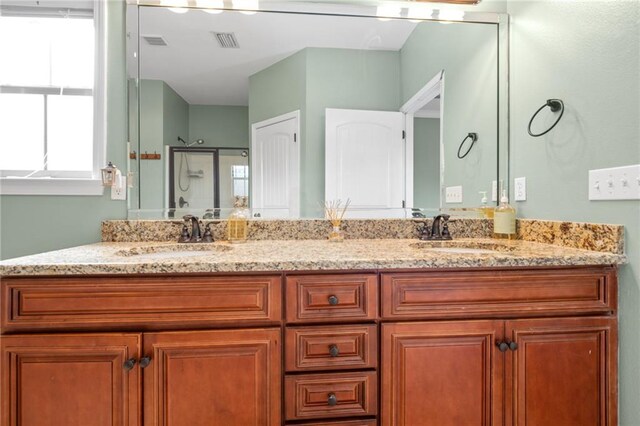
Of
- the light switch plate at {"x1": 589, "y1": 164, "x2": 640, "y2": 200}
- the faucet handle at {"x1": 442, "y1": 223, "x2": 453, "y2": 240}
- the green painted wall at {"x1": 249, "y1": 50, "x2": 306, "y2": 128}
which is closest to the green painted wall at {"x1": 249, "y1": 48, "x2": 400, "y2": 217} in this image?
the green painted wall at {"x1": 249, "y1": 50, "x2": 306, "y2": 128}

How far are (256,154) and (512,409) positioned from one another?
1.48 m

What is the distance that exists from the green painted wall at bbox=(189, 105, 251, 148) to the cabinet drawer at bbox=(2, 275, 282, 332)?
0.89 m

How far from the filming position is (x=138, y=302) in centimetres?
105

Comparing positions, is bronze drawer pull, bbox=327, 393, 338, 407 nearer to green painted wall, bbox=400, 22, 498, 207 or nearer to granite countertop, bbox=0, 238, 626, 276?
granite countertop, bbox=0, 238, 626, 276

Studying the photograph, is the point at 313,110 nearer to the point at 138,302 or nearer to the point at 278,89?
the point at 278,89

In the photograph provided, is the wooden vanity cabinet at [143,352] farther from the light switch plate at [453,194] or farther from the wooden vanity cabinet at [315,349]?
the light switch plate at [453,194]

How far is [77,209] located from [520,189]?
6.89ft

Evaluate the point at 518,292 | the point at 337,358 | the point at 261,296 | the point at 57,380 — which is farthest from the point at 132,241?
the point at 518,292

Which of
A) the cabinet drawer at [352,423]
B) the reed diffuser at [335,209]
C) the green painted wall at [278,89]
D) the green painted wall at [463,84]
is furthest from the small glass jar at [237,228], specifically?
the green painted wall at [463,84]

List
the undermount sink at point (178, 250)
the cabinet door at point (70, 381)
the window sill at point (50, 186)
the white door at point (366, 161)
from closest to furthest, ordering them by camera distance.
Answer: the cabinet door at point (70, 381)
the undermount sink at point (178, 250)
the window sill at point (50, 186)
the white door at point (366, 161)

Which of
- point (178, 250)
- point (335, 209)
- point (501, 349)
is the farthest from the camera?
point (335, 209)

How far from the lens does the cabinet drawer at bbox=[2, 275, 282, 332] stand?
1034mm

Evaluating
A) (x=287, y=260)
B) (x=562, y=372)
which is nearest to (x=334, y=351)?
(x=287, y=260)

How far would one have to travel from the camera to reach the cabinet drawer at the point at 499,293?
1128 mm
